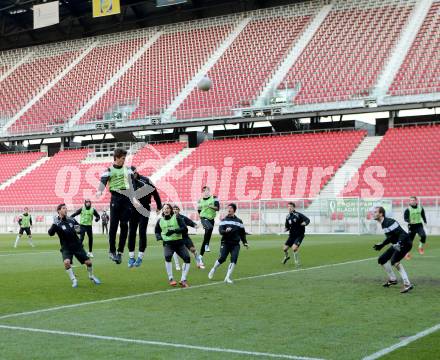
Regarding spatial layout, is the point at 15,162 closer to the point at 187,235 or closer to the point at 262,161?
the point at 262,161

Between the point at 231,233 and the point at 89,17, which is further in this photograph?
the point at 89,17

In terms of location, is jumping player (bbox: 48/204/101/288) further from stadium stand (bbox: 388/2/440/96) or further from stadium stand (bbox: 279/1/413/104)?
stadium stand (bbox: 279/1/413/104)

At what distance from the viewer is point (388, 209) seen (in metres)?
33.2

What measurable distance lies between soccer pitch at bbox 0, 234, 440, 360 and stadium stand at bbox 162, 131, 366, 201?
71.6 feet

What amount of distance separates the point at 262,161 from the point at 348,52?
10337 mm

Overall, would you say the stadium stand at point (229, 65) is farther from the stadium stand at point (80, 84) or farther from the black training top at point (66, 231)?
the black training top at point (66, 231)

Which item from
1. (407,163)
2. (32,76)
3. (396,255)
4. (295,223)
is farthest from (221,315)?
(32,76)

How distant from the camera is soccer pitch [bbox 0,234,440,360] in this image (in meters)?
7.31

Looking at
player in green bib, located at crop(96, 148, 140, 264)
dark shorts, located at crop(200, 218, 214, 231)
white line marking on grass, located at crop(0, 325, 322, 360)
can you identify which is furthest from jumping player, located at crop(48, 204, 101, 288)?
dark shorts, located at crop(200, 218, 214, 231)

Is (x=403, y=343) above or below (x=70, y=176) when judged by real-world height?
below

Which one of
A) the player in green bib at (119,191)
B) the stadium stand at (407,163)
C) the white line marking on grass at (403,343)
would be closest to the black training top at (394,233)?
the white line marking on grass at (403,343)

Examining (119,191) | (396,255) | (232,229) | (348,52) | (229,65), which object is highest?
(229,65)

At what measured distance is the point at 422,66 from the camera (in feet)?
132

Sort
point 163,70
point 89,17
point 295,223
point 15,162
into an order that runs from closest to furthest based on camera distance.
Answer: point 295,223 → point 163,70 → point 15,162 → point 89,17
